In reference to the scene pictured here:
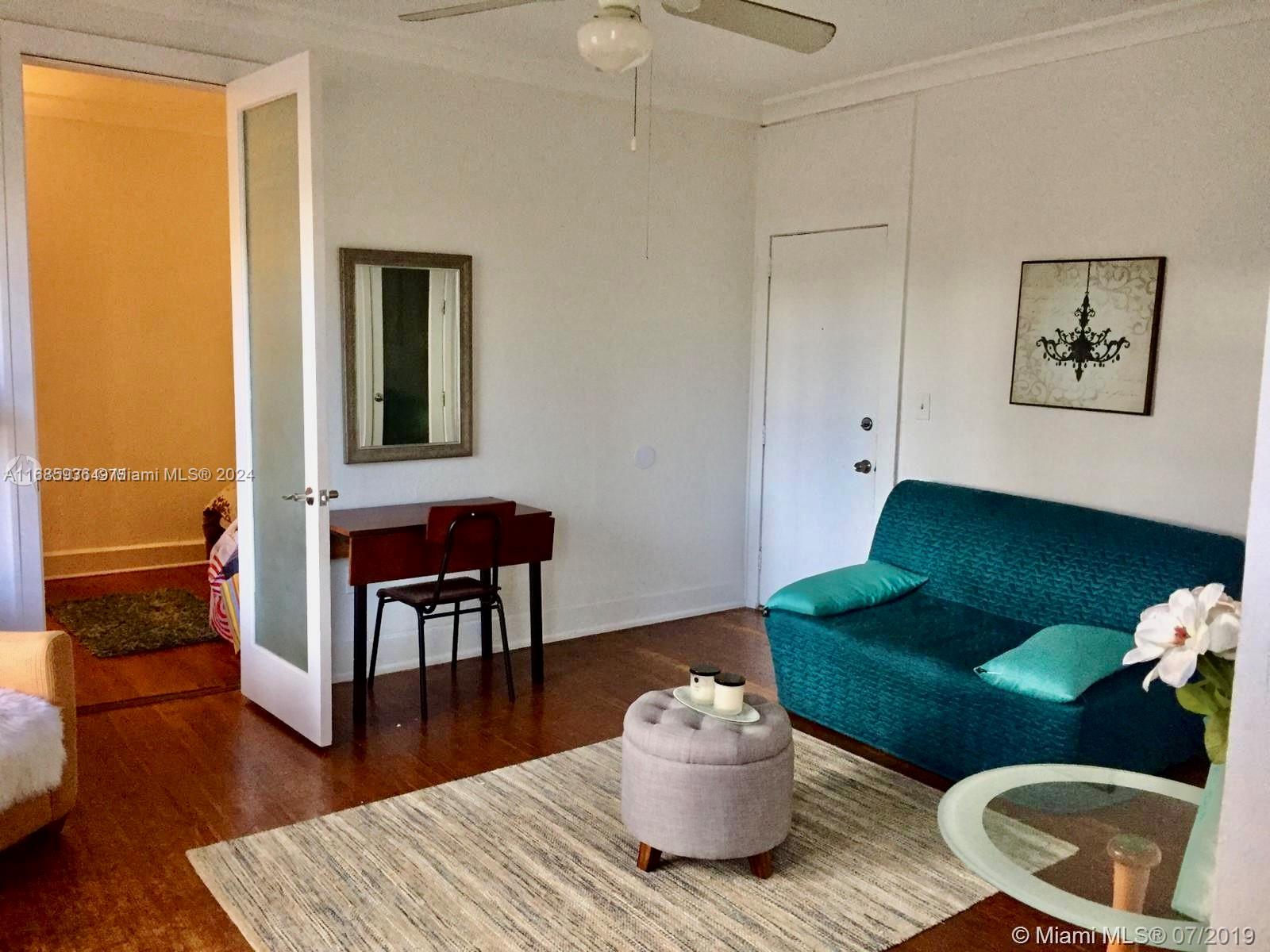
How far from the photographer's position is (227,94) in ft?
12.3

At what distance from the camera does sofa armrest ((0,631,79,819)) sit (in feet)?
9.29

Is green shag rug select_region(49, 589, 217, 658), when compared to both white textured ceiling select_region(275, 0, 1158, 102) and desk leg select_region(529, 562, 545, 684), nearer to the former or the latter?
desk leg select_region(529, 562, 545, 684)

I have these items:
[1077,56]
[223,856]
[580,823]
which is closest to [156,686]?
[223,856]

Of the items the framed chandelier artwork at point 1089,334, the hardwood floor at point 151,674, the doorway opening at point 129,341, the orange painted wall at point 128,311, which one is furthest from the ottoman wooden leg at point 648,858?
the orange painted wall at point 128,311

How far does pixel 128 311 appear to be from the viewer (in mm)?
5902

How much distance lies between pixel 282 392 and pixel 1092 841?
2.85 meters

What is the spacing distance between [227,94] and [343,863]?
265 centimetres

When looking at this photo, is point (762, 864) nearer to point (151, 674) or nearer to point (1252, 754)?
point (1252, 754)

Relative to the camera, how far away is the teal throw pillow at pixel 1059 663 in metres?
3.09

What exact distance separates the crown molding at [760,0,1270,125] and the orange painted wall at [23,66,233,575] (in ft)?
10.0

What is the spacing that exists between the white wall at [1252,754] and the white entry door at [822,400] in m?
3.75

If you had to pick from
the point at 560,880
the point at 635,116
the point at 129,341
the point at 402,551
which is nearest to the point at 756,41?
the point at 635,116

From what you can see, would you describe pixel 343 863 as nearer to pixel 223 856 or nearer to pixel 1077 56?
pixel 223 856

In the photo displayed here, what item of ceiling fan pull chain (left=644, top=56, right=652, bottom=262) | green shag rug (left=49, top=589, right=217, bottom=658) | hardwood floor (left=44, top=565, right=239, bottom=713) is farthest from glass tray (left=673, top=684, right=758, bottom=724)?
green shag rug (left=49, top=589, right=217, bottom=658)
